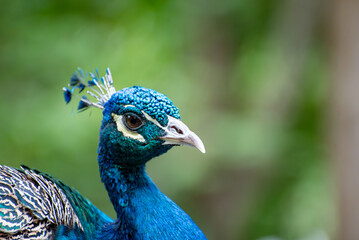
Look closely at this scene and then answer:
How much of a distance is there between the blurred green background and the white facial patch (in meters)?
2.42

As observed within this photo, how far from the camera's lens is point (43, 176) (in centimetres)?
238

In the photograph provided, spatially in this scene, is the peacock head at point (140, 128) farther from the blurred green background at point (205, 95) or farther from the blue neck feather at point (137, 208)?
the blurred green background at point (205, 95)

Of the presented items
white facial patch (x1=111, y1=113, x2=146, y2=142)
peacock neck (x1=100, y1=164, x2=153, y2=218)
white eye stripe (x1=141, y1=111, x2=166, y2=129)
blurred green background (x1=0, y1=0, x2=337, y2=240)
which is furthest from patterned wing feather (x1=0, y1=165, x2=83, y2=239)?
blurred green background (x1=0, y1=0, x2=337, y2=240)

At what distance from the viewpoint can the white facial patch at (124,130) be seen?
2.15 m

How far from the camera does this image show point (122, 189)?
2.25 m

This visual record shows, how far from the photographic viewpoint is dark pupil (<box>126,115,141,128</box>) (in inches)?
84.7

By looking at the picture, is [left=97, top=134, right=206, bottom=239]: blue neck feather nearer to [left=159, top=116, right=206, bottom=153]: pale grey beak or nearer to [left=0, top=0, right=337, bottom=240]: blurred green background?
[left=159, top=116, right=206, bottom=153]: pale grey beak

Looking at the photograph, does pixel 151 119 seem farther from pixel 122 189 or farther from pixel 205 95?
pixel 205 95

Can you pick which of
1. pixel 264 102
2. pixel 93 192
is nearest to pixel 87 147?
pixel 93 192

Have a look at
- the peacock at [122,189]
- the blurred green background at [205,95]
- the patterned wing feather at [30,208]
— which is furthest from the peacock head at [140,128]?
the blurred green background at [205,95]

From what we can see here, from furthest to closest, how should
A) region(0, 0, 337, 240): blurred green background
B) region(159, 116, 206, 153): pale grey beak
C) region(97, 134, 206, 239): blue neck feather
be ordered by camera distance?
region(0, 0, 337, 240): blurred green background
region(97, 134, 206, 239): blue neck feather
region(159, 116, 206, 153): pale grey beak

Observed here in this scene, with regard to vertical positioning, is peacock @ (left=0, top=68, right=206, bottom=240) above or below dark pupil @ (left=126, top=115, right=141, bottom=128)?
below

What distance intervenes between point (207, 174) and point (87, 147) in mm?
1634

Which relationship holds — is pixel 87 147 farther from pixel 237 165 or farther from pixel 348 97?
pixel 348 97
